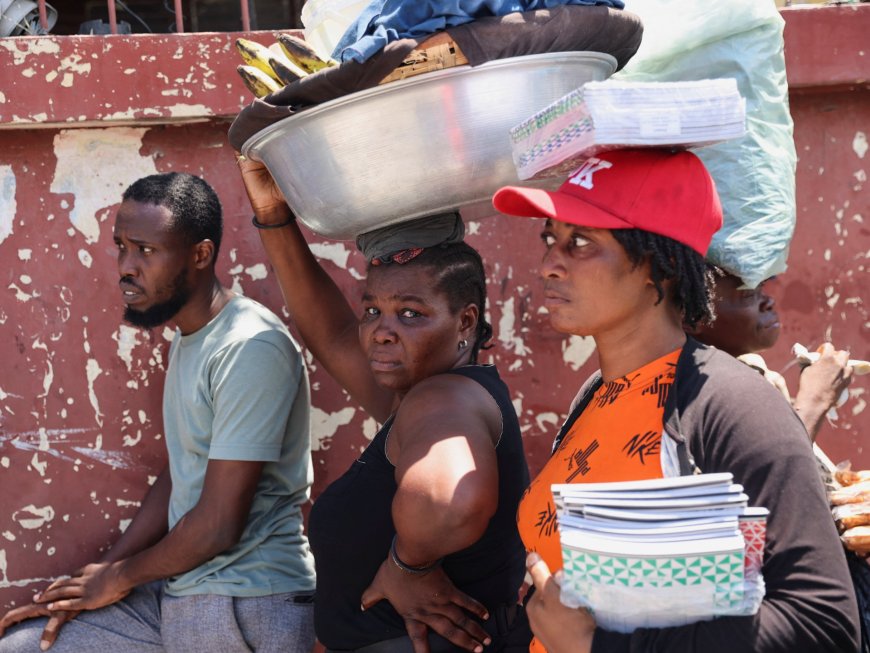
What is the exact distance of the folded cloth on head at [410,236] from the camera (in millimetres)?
2488

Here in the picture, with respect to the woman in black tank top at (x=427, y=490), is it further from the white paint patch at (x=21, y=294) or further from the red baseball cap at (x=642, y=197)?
the white paint patch at (x=21, y=294)

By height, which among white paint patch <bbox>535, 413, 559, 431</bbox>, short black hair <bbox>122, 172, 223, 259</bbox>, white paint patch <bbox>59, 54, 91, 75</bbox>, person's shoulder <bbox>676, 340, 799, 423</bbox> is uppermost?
white paint patch <bbox>59, 54, 91, 75</bbox>

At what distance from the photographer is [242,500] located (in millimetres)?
2701

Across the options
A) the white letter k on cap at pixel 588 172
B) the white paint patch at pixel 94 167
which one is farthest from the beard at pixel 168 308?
the white letter k on cap at pixel 588 172

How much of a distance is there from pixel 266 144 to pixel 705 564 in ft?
4.28

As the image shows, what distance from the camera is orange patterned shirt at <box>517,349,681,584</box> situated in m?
1.67

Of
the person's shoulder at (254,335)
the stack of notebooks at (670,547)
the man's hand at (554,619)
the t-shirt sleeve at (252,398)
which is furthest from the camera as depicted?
the person's shoulder at (254,335)

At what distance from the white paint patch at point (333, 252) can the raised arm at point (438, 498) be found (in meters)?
1.02

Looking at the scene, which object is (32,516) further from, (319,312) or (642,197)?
(642,197)

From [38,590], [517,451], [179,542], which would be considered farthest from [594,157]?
[38,590]

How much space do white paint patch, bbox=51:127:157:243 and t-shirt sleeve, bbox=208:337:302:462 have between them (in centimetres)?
75

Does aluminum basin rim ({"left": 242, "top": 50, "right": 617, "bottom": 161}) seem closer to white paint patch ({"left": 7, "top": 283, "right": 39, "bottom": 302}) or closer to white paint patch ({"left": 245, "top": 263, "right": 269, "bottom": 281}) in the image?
white paint patch ({"left": 245, "top": 263, "right": 269, "bottom": 281})

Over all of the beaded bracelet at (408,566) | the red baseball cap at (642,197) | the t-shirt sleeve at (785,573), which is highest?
the red baseball cap at (642,197)

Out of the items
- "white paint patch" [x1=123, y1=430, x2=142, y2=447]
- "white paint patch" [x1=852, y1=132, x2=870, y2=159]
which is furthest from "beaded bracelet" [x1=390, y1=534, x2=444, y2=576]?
"white paint patch" [x1=852, y1=132, x2=870, y2=159]
